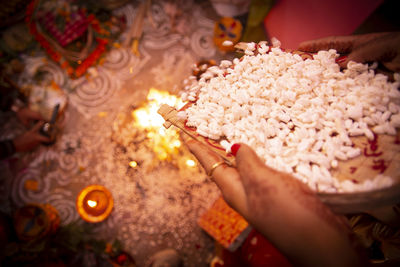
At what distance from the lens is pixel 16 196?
2262mm

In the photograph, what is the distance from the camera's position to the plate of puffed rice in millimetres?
887

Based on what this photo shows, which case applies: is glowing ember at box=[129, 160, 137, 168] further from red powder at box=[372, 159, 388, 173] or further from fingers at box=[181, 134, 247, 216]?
red powder at box=[372, 159, 388, 173]

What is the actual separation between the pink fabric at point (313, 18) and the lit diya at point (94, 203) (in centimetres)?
208

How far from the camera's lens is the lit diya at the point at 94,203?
193 centimetres

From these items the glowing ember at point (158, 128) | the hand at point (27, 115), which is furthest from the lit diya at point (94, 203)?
the hand at point (27, 115)

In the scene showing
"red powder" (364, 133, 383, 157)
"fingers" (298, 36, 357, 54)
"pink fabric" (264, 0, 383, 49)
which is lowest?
"red powder" (364, 133, 383, 157)

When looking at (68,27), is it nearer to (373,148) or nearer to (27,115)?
(27,115)

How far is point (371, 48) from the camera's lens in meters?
1.08

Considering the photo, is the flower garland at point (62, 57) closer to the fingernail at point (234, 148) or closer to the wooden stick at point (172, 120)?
the wooden stick at point (172, 120)

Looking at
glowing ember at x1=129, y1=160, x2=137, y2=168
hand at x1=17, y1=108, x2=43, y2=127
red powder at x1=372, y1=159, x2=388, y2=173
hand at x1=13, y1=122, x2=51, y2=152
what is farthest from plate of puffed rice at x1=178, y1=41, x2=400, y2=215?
hand at x1=17, y1=108, x2=43, y2=127

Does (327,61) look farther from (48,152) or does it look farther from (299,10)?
(48,152)

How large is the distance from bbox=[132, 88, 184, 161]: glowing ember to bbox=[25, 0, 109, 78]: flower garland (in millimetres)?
889

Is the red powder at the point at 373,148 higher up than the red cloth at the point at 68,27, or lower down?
lower down

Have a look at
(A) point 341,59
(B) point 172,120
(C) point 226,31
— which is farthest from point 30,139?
(A) point 341,59
